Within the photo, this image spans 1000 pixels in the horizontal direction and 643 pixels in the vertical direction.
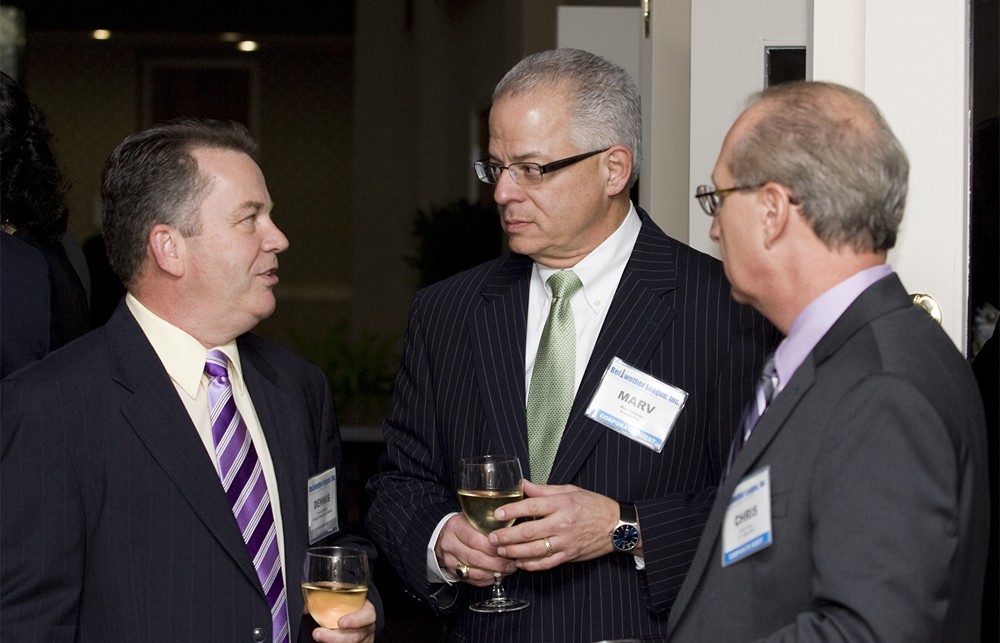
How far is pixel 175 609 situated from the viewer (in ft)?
6.83

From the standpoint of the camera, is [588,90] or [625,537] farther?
[588,90]

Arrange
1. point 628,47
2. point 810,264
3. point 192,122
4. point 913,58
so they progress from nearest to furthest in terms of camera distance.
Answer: point 810,264 < point 913,58 < point 192,122 < point 628,47

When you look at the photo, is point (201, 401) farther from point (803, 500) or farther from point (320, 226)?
point (320, 226)

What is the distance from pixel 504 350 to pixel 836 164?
1.02m

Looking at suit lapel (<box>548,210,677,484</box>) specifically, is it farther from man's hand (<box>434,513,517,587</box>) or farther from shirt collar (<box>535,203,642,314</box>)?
man's hand (<box>434,513,517,587</box>)

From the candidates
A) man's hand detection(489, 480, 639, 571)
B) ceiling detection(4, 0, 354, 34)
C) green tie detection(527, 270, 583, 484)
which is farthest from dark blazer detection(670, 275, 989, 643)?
ceiling detection(4, 0, 354, 34)

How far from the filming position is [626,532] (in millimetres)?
2176

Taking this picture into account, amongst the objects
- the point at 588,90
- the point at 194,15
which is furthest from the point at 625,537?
the point at 194,15

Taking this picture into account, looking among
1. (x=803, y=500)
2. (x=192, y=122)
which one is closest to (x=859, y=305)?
(x=803, y=500)

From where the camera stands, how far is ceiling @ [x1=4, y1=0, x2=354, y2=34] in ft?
34.6

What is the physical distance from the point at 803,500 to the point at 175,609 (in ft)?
3.94

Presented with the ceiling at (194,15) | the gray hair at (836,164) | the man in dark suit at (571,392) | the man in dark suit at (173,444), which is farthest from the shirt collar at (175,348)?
the ceiling at (194,15)

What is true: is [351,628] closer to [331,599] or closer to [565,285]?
[331,599]

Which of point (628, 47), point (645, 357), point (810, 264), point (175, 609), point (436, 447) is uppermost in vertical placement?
point (628, 47)
